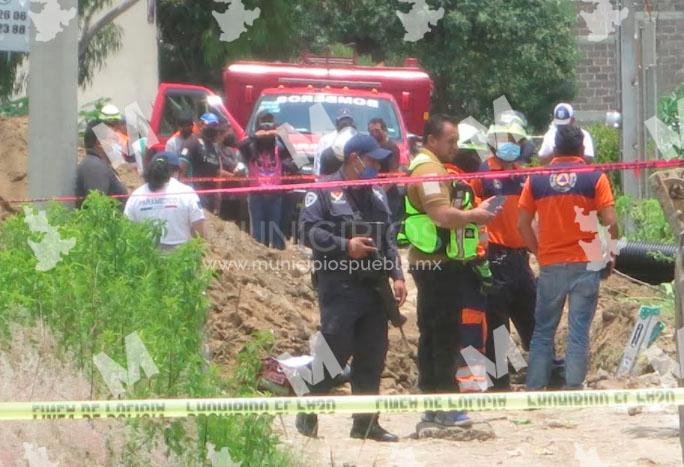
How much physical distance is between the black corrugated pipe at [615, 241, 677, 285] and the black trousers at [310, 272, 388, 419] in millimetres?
6431

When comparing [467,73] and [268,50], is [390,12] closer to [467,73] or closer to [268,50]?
[467,73]

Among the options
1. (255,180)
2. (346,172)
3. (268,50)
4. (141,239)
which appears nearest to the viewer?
(141,239)

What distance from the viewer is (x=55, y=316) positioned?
660 cm

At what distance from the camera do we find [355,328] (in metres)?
8.48

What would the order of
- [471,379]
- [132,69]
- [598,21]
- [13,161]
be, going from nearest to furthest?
[471,379]
[13,161]
[132,69]
[598,21]

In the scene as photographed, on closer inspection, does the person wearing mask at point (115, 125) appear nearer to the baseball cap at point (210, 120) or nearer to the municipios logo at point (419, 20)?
the baseball cap at point (210, 120)

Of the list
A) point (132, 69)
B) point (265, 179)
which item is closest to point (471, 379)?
point (265, 179)

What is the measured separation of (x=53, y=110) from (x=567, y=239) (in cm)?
308

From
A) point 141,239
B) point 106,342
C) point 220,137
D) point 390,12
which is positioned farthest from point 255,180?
point 390,12

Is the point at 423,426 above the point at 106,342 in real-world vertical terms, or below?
below

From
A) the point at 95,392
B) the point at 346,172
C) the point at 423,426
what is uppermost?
the point at 346,172

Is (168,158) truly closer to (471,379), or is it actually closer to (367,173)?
(367,173)

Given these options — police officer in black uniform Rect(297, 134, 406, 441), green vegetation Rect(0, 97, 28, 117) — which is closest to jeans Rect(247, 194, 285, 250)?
police officer in black uniform Rect(297, 134, 406, 441)

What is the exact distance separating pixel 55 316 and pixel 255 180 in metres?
9.35
